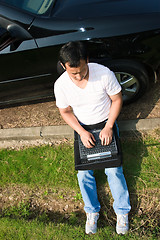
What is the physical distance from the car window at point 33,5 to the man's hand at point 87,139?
152 centimetres

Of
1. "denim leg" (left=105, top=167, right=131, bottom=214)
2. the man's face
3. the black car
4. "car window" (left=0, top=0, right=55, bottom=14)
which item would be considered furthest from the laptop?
"car window" (left=0, top=0, right=55, bottom=14)

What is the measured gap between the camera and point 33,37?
99.0 inches

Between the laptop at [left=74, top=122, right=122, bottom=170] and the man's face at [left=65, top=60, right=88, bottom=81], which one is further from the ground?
the man's face at [left=65, top=60, right=88, bottom=81]

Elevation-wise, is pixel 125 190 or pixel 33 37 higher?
pixel 33 37

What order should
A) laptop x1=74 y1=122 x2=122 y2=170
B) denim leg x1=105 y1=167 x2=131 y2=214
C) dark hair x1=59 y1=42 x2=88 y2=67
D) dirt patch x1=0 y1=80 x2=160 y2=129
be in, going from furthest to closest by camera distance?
dirt patch x1=0 y1=80 x2=160 y2=129 < denim leg x1=105 y1=167 x2=131 y2=214 < laptop x1=74 y1=122 x2=122 y2=170 < dark hair x1=59 y1=42 x2=88 y2=67

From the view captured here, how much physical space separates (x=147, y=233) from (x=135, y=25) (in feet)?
7.02

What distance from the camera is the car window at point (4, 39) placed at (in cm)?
253

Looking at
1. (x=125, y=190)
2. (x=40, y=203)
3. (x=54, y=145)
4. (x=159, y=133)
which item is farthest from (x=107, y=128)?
(x=40, y=203)

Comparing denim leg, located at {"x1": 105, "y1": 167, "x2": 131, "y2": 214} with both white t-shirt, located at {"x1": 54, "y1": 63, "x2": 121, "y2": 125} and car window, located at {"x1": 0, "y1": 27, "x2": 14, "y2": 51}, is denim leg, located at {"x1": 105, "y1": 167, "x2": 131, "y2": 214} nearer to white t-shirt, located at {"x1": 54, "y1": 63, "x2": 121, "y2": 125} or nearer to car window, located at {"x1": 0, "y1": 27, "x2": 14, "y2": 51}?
white t-shirt, located at {"x1": 54, "y1": 63, "x2": 121, "y2": 125}

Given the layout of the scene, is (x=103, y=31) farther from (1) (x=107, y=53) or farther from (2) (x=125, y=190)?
(2) (x=125, y=190)

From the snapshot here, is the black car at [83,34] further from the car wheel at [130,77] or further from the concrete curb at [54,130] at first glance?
the concrete curb at [54,130]

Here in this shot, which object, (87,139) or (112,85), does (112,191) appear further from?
(112,85)

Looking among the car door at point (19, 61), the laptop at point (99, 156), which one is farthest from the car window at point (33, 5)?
the laptop at point (99, 156)

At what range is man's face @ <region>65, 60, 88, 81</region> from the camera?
1775mm
